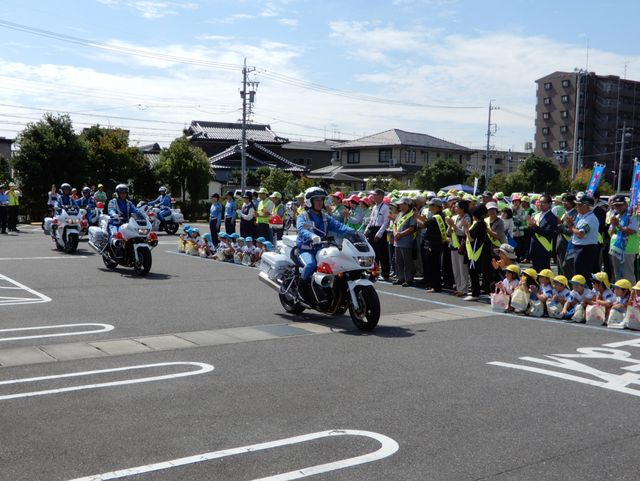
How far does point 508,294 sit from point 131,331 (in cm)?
600

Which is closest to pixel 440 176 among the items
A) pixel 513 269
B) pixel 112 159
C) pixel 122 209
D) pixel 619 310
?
pixel 112 159

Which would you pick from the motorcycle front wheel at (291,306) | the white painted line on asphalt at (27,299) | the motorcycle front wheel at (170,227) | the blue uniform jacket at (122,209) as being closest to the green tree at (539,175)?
the motorcycle front wheel at (170,227)

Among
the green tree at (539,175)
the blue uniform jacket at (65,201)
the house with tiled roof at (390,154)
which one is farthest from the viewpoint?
the house with tiled roof at (390,154)

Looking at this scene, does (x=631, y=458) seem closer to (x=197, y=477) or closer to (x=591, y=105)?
(x=197, y=477)

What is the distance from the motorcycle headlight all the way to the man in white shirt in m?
5.22

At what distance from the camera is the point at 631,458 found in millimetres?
4656

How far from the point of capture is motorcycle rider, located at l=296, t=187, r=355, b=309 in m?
9.64

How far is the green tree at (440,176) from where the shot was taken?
181 ft

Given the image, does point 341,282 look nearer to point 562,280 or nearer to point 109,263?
point 562,280

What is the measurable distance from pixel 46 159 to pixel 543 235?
30.1m

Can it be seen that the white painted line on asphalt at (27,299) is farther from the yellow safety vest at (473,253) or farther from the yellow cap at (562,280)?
the yellow cap at (562,280)

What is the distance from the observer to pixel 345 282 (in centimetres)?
940

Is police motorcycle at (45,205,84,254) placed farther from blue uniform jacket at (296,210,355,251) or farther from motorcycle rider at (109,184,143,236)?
blue uniform jacket at (296,210,355,251)

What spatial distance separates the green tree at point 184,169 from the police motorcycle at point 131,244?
2827cm
